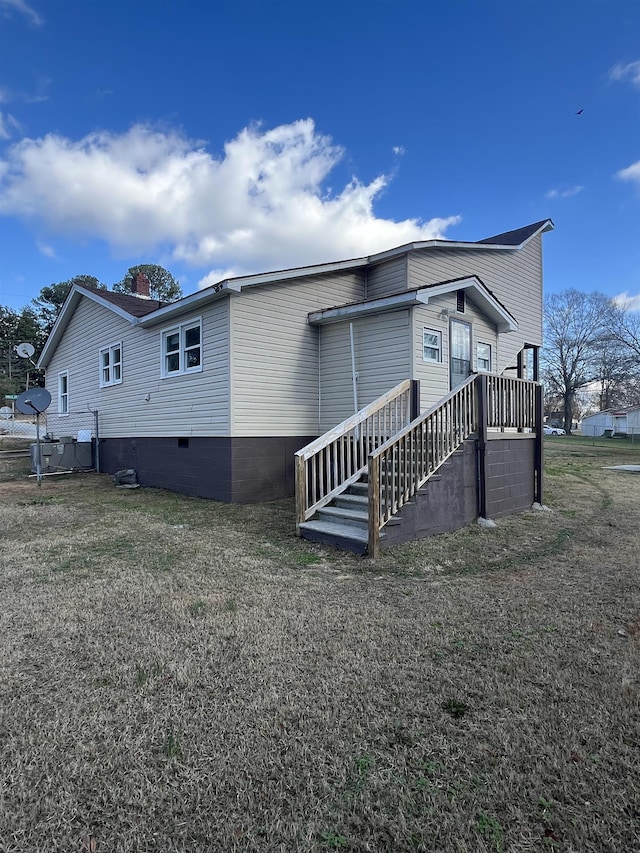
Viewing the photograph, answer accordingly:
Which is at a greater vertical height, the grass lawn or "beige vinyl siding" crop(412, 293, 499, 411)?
"beige vinyl siding" crop(412, 293, 499, 411)

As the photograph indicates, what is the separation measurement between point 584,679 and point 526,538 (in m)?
3.80

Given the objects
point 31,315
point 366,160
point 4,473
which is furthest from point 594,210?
point 31,315

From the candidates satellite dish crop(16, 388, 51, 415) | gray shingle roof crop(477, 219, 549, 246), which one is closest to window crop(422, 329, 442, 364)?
gray shingle roof crop(477, 219, 549, 246)

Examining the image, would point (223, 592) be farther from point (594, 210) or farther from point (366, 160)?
point (594, 210)

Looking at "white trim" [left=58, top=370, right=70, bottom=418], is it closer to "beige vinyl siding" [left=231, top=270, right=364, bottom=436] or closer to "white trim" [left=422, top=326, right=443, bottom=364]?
"beige vinyl siding" [left=231, top=270, right=364, bottom=436]

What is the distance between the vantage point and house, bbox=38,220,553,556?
874 centimetres

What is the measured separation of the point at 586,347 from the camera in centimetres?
4691

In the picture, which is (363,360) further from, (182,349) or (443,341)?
(182,349)

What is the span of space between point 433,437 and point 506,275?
1020 centimetres

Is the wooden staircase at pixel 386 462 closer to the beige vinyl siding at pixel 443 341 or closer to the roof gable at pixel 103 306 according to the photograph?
the beige vinyl siding at pixel 443 341

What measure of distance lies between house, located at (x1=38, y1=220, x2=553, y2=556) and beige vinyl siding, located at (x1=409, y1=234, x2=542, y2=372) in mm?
85

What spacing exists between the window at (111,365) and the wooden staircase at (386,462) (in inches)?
340

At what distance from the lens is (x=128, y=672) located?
2.68 metres

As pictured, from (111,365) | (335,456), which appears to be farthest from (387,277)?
(111,365)
